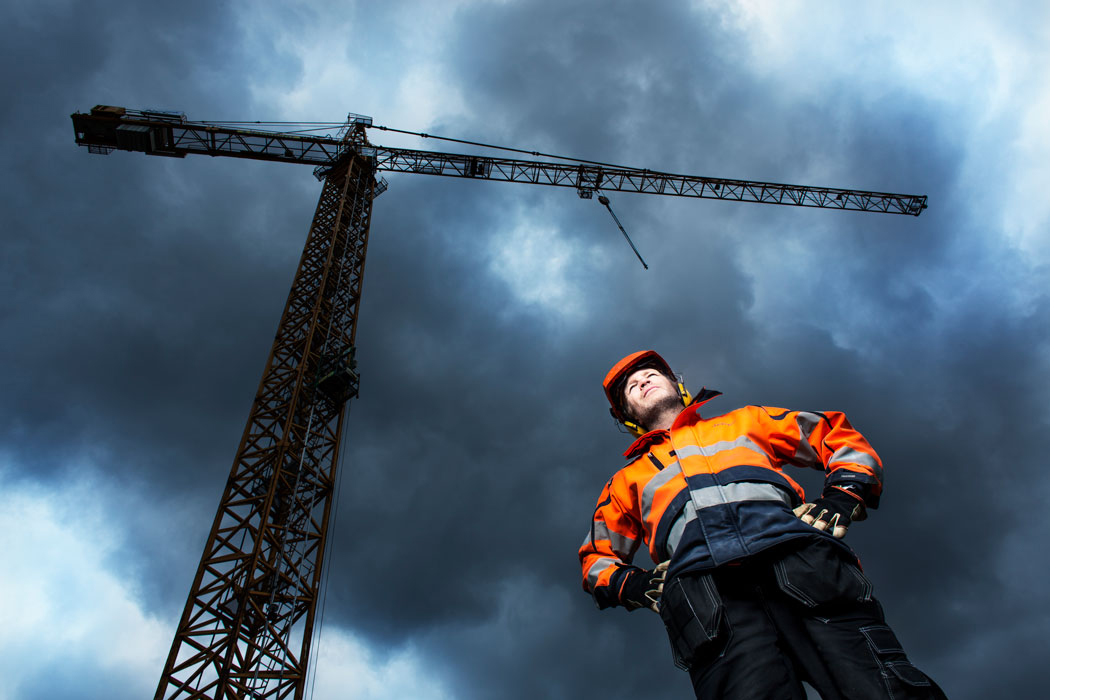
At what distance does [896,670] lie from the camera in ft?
9.40

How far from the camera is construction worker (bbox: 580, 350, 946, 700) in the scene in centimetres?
305

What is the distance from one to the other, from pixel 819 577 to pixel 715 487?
29.8 inches

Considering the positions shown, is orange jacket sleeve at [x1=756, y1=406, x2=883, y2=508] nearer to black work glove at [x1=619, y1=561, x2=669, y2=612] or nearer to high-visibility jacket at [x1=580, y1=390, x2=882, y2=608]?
high-visibility jacket at [x1=580, y1=390, x2=882, y2=608]

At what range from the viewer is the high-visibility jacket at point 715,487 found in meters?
3.44

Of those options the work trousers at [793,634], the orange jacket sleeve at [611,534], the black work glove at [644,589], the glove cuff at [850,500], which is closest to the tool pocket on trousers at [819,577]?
the work trousers at [793,634]

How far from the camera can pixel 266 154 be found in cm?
3206

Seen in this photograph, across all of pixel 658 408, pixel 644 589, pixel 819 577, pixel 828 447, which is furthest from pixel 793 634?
pixel 658 408

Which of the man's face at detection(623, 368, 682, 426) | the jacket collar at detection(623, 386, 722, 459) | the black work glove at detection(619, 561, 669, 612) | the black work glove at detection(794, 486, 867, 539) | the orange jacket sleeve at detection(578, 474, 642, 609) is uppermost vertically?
the man's face at detection(623, 368, 682, 426)

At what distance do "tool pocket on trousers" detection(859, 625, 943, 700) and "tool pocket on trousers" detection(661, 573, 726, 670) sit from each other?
725mm

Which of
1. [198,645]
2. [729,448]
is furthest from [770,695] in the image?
[198,645]

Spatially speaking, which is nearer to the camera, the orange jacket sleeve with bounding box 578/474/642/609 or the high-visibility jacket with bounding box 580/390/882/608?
the high-visibility jacket with bounding box 580/390/882/608

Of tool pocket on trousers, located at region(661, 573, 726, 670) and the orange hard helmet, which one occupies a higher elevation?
the orange hard helmet

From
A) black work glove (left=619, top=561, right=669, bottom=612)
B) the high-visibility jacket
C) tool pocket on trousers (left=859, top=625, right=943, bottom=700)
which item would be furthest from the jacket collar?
tool pocket on trousers (left=859, top=625, right=943, bottom=700)

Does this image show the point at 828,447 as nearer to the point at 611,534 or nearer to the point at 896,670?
the point at 896,670
